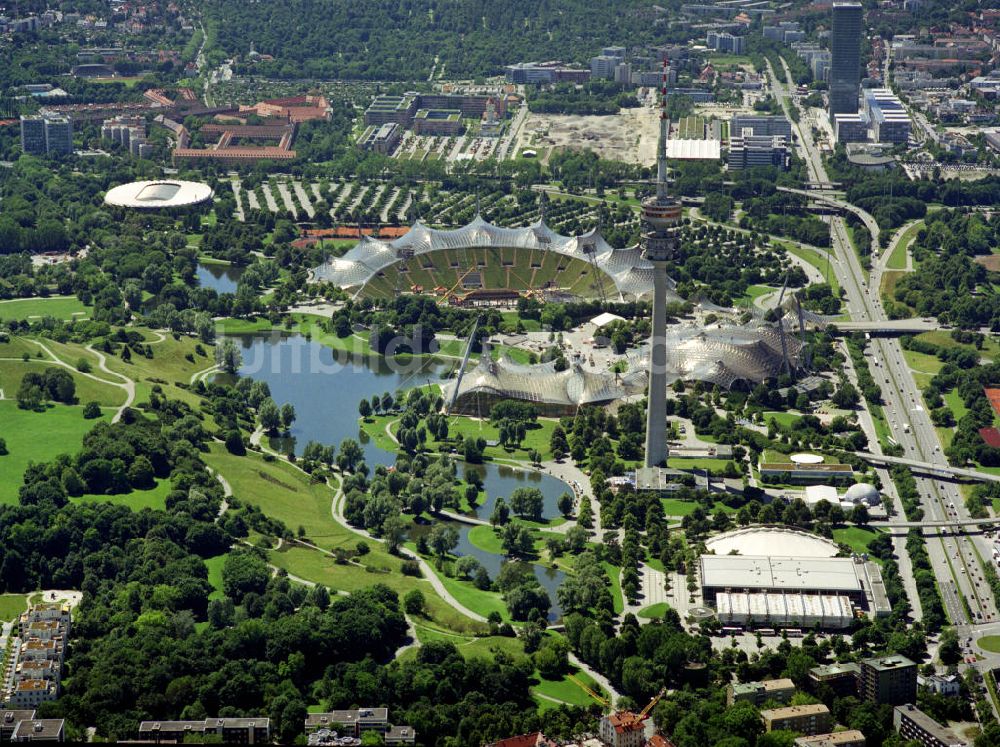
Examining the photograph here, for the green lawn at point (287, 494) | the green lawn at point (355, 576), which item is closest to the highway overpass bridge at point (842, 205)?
the green lawn at point (287, 494)

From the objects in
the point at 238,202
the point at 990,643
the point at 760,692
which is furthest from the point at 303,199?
the point at 760,692

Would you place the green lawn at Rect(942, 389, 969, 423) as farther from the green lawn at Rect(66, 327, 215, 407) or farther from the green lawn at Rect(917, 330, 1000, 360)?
the green lawn at Rect(66, 327, 215, 407)

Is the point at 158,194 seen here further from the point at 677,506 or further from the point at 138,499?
the point at 677,506

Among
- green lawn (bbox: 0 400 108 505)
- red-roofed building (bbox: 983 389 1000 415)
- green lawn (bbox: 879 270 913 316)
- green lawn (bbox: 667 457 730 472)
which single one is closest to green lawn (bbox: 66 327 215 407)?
green lawn (bbox: 0 400 108 505)

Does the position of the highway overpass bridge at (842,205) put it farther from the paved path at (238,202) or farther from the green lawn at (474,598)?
the green lawn at (474,598)

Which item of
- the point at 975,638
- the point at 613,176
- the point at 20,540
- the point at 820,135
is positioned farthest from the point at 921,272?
the point at 20,540

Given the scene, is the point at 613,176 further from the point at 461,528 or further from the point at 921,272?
the point at 461,528
